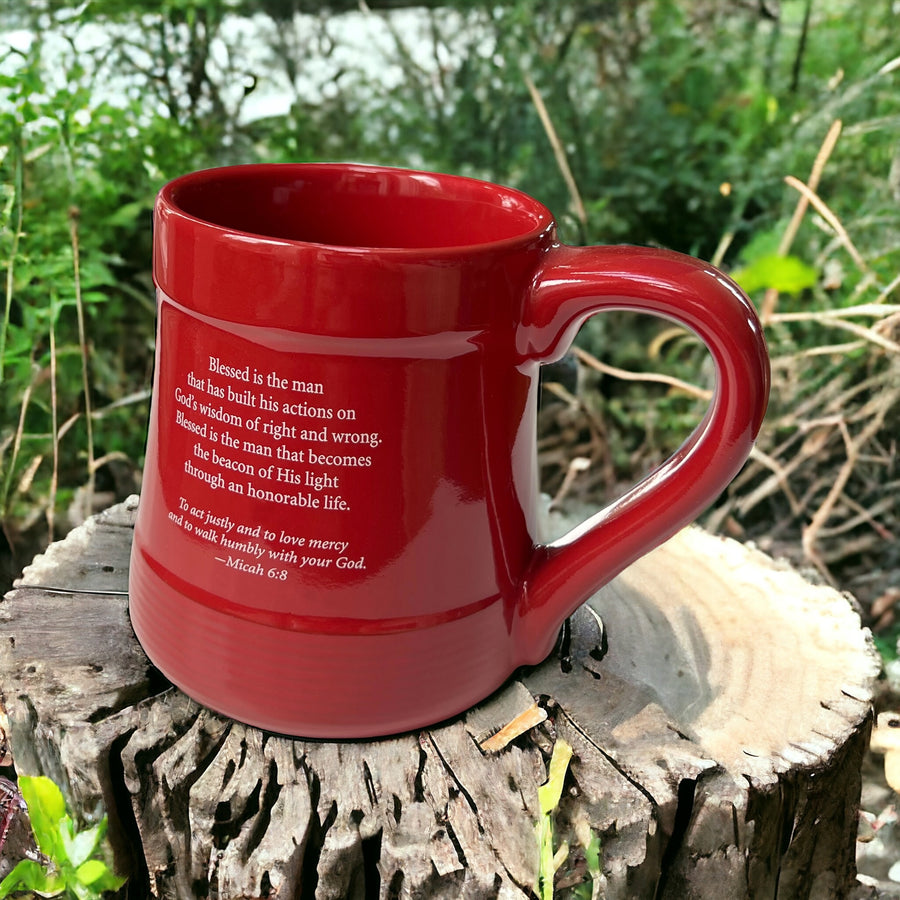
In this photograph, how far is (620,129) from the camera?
166 cm

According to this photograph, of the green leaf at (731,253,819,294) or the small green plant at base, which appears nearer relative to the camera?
the small green plant at base

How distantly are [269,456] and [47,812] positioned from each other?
0.29 metres

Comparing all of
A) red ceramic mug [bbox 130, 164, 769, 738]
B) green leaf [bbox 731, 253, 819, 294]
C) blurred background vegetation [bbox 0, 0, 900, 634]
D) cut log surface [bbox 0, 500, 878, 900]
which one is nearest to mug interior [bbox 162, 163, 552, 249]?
red ceramic mug [bbox 130, 164, 769, 738]

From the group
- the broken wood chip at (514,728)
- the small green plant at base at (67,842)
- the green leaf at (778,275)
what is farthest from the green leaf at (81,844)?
the green leaf at (778,275)

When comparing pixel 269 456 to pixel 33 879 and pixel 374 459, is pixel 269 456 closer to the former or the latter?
pixel 374 459

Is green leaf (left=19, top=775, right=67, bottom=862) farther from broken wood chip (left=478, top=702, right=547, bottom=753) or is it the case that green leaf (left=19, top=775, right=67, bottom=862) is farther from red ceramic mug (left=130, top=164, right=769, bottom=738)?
broken wood chip (left=478, top=702, right=547, bottom=753)

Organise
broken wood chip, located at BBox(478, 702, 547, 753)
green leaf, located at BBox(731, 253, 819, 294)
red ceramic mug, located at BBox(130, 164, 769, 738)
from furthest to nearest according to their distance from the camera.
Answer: green leaf, located at BBox(731, 253, 819, 294)
broken wood chip, located at BBox(478, 702, 547, 753)
red ceramic mug, located at BBox(130, 164, 769, 738)

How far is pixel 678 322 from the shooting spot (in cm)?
57

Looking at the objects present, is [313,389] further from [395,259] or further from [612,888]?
[612,888]

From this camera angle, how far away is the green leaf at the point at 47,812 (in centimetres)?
63

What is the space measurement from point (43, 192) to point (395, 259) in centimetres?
96

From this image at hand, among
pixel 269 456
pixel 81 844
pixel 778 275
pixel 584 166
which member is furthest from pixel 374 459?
pixel 584 166

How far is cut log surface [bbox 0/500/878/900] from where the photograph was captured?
1.98 feet

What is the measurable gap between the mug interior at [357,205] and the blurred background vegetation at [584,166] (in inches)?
22.2
